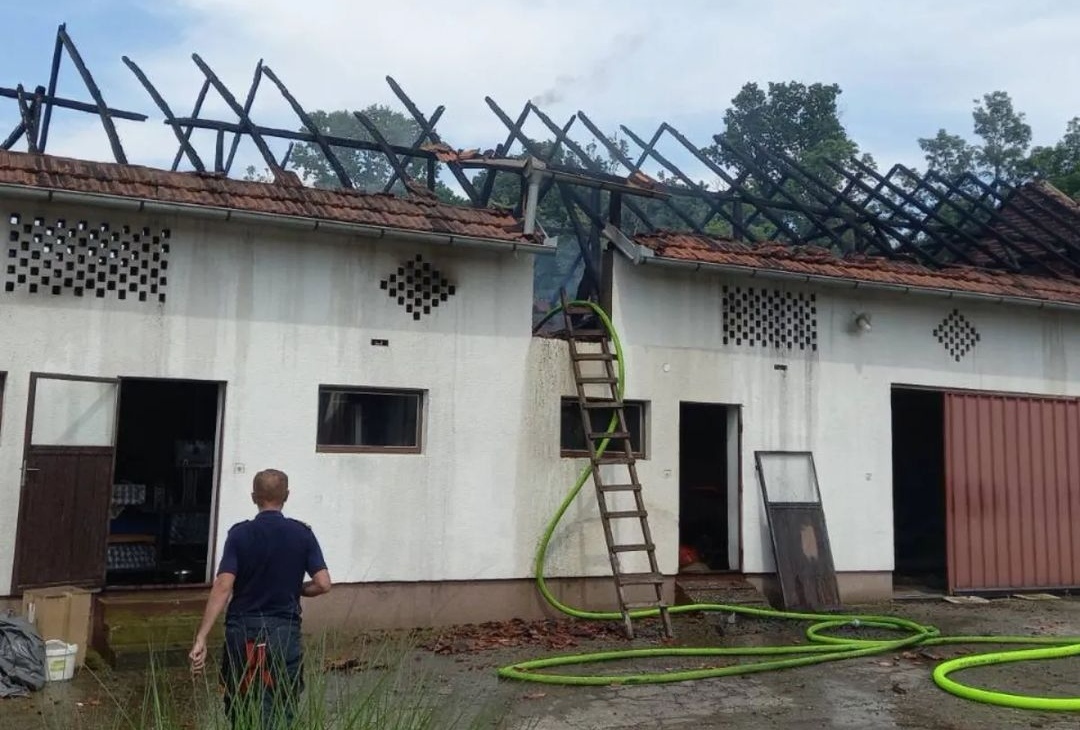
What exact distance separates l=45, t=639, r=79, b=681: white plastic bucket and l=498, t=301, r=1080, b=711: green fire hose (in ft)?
9.86

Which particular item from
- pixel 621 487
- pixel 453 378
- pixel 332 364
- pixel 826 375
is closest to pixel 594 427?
pixel 621 487

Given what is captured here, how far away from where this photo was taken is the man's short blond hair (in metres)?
4.25

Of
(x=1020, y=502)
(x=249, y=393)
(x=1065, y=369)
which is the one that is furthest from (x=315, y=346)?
(x=1065, y=369)

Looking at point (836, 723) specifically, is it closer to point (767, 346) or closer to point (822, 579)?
point (822, 579)

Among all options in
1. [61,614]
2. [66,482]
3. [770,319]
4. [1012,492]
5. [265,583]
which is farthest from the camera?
[1012,492]

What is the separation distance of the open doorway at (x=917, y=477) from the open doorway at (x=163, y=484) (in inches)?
372

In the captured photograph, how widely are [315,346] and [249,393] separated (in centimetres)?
68

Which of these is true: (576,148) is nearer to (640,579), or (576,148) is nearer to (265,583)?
(640,579)

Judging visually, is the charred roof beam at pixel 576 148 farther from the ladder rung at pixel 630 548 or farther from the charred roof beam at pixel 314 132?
the ladder rung at pixel 630 548

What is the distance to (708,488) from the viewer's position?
11.6m

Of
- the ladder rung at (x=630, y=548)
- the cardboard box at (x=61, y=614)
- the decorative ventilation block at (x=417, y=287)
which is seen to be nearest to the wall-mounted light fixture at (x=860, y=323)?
the ladder rung at (x=630, y=548)

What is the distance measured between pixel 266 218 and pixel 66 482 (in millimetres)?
2546

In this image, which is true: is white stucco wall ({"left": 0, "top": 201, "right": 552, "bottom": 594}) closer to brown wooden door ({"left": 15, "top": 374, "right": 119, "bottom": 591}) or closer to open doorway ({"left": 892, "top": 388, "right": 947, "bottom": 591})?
brown wooden door ({"left": 15, "top": 374, "right": 119, "bottom": 591})

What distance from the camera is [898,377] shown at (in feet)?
33.5
